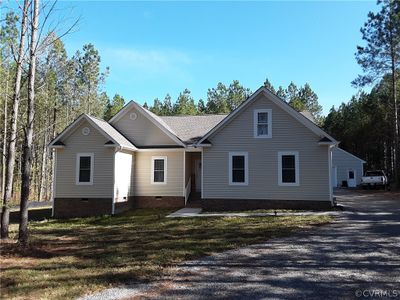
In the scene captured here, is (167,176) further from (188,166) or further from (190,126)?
(190,126)

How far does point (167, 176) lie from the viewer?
66.6ft

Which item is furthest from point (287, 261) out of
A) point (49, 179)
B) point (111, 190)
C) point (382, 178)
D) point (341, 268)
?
point (49, 179)

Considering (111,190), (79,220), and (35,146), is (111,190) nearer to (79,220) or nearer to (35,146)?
(79,220)

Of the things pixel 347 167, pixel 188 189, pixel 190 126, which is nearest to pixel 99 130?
pixel 188 189

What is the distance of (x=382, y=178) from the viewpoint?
34562mm

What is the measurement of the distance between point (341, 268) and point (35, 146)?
41.0 meters

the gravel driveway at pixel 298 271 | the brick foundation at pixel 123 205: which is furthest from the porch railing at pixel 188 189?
the gravel driveway at pixel 298 271

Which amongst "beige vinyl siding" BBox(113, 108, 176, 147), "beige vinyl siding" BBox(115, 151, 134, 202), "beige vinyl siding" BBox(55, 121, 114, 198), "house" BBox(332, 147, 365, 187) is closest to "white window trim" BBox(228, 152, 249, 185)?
"beige vinyl siding" BBox(113, 108, 176, 147)

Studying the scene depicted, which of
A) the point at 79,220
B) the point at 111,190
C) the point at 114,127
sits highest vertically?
the point at 114,127

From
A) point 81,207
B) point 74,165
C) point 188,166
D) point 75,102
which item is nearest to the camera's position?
point 81,207

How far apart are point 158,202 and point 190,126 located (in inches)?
220

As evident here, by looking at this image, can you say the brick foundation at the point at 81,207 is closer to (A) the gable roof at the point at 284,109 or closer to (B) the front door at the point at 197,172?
(B) the front door at the point at 197,172

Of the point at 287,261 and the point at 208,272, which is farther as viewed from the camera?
the point at 287,261

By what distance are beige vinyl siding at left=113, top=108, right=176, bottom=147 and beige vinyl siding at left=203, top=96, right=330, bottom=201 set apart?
3572 millimetres
